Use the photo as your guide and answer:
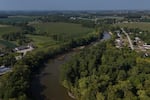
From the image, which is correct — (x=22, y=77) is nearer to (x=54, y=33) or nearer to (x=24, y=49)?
(x=24, y=49)

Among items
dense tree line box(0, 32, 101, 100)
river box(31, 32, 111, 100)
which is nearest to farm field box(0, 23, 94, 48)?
dense tree line box(0, 32, 101, 100)

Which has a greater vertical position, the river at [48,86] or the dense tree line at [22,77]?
the dense tree line at [22,77]

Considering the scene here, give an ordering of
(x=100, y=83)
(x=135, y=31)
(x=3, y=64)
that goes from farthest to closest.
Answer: (x=135, y=31) → (x=3, y=64) → (x=100, y=83)

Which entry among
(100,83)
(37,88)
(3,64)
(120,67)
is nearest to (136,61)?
(120,67)

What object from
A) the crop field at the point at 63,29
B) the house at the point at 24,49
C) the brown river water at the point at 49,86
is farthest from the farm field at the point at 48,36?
the brown river water at the point at 49,86

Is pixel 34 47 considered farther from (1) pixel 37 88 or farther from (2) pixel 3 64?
(1) pixel 37 88

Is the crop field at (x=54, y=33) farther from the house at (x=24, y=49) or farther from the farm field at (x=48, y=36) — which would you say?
the house at (x=24, y=49)

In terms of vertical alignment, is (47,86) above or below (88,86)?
below

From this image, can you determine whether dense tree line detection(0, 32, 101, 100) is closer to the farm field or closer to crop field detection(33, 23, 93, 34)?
the farm field
